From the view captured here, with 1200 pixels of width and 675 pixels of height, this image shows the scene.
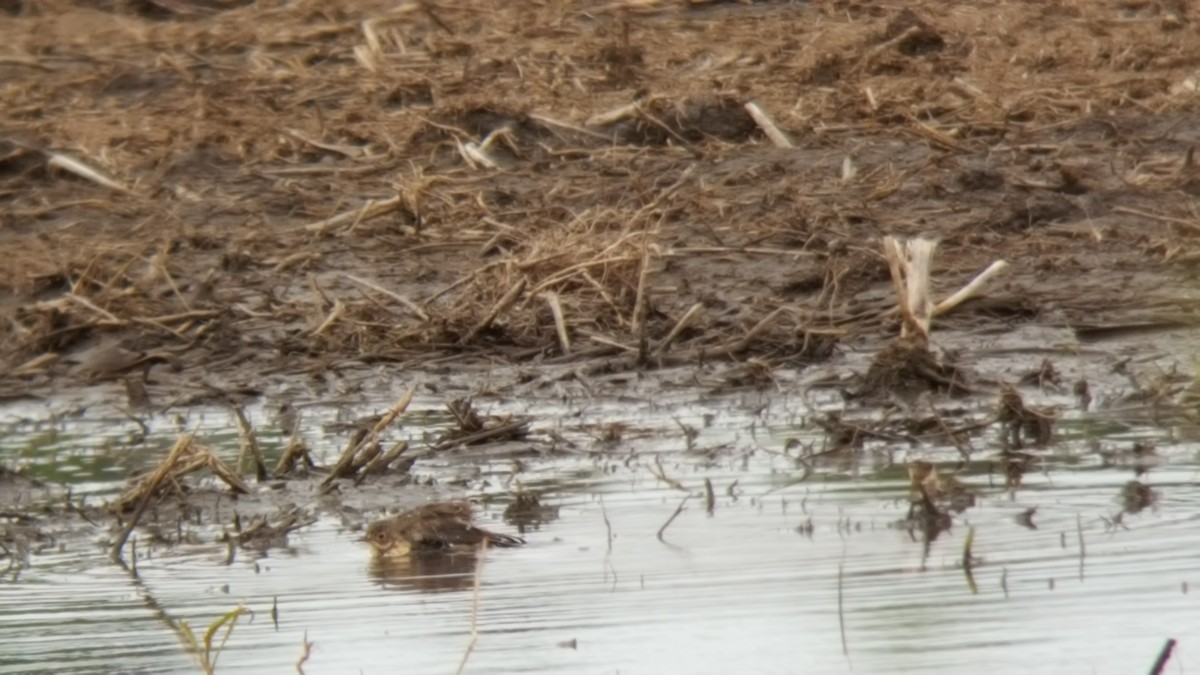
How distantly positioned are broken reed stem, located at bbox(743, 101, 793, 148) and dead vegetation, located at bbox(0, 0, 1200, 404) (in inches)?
0.8

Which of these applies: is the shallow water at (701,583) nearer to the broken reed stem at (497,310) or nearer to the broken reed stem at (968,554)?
the broken reed stem at (968,554)

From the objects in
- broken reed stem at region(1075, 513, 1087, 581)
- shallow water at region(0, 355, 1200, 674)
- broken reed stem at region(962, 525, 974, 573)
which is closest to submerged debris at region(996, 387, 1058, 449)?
shallow water at region(0, 355, 1200, 674)

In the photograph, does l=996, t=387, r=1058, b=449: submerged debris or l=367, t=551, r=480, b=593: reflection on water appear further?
l=996, t=387, r=1058, b=449: submerged debris

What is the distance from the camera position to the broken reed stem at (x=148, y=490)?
18.7 feet

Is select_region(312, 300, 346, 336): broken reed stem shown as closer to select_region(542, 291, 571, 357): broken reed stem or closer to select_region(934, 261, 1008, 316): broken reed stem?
select_region(542, 291, 571, 357): broken reed stem

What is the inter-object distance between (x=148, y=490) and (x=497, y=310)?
90.2 inches

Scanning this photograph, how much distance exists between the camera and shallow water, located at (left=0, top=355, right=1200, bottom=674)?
461 centimetres

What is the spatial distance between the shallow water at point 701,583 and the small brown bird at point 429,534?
9 cm

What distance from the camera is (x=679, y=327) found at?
7.90m

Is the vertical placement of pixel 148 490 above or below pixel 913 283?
below

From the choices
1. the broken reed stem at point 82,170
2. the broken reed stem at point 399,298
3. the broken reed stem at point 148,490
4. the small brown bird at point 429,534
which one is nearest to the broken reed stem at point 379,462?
the broken reed stem at point 148,490

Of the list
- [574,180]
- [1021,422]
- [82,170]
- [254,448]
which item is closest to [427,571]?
[254,448]

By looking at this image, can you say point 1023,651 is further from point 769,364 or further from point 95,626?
point 769,364

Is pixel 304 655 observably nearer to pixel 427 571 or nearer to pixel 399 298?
pixel 427 571
